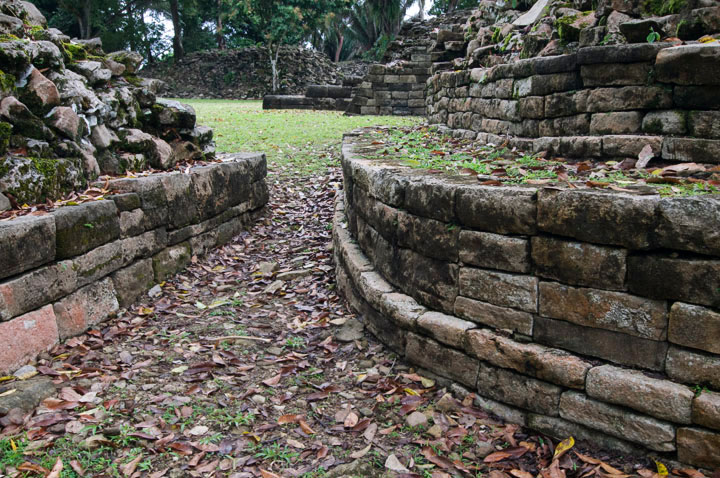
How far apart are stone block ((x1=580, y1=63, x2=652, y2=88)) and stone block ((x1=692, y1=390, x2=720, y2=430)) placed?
8.77 feet

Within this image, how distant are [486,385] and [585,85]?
2879mm

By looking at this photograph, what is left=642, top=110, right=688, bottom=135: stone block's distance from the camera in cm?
397

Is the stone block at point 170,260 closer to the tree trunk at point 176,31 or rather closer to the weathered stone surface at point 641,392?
the weathered stone surface at point 641,392

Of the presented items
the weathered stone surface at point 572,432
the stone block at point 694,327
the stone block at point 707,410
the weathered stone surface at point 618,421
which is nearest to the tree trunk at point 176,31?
the weathered stone surface at point 572,432

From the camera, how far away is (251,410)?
326 cm

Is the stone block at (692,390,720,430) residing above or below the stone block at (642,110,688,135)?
below

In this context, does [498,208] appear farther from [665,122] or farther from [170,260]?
[170,260]

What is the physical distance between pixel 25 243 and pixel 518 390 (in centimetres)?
314

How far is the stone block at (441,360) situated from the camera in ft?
10.8

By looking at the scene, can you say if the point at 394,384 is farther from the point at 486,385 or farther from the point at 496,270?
the point at 496,270

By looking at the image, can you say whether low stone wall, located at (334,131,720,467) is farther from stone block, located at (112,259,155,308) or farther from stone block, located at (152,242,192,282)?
stone block, located at (152,242,192,282)

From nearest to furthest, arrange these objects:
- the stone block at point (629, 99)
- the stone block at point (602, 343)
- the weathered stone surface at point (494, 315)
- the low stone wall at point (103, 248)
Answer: the stone block at point (602, 343) → the weathered stone surface at point (494, 315) → the low stone wall at point (103, 248) → the stone block at point (629, 99)

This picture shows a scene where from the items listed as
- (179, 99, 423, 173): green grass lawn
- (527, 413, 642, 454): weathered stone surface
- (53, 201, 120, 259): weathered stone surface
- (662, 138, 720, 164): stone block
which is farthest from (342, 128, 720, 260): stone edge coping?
(179, 99, 423, 173): green grass lawn

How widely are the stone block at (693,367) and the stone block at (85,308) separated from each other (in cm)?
374
